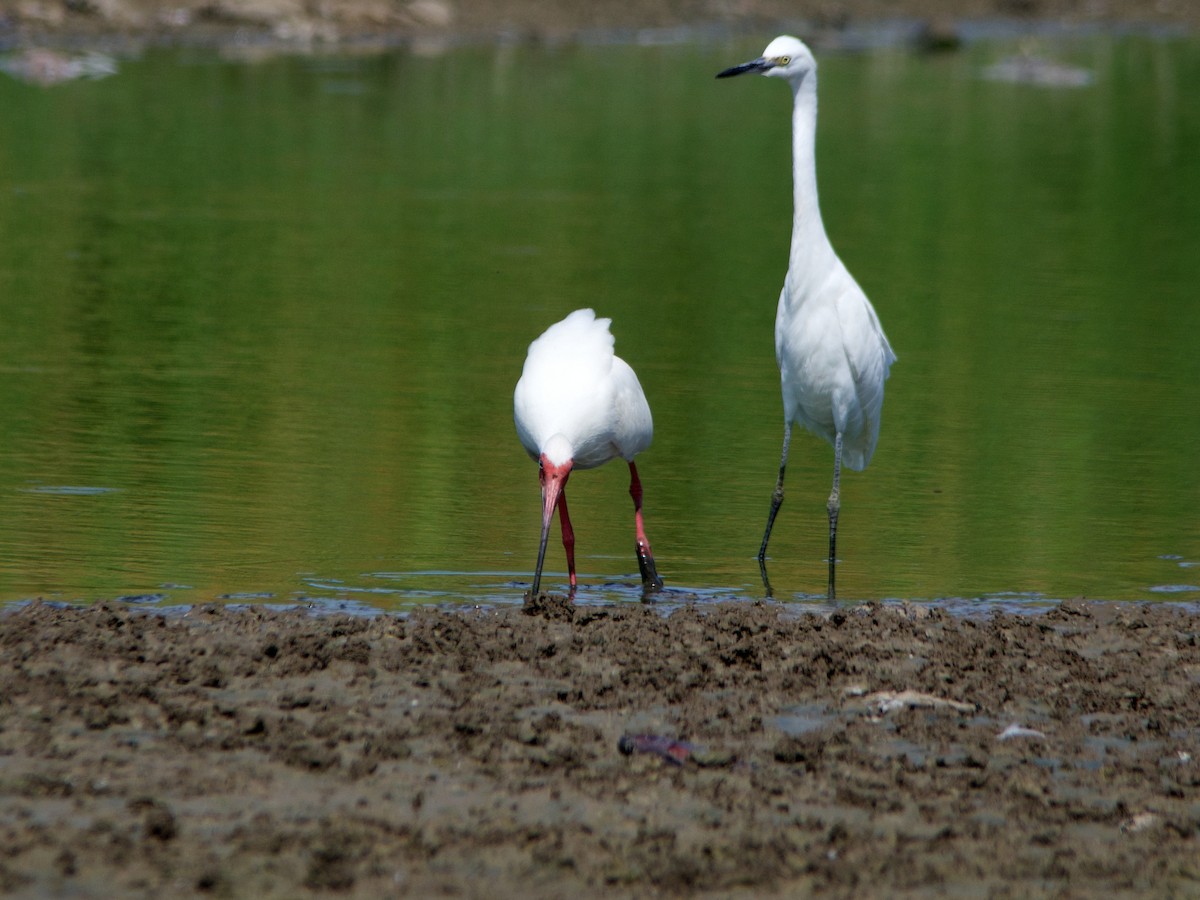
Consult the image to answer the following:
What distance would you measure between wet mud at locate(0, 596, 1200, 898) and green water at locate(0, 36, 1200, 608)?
127 centimetres

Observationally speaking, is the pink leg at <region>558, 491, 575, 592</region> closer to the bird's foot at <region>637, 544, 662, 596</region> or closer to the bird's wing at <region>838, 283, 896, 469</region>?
the bird's foot at <region>637, 544, 662, 596</region>

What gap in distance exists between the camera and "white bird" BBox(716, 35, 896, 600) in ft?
29.9

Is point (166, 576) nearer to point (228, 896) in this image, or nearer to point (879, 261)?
point (228, 896)

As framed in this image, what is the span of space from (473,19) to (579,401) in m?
34.8

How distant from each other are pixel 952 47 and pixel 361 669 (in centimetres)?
3907

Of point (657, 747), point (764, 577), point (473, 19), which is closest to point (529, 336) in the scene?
point (764, 577)

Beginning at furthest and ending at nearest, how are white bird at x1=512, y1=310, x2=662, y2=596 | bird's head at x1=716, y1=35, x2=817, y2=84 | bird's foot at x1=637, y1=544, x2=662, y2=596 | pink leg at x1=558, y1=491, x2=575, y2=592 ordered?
bird's head at x1=716, y1=35, x2=817, y2=84 → pink leg at x1=558, y1=491, x2=575, y2=592 → bird's foot at x1=637, y1=544, x2=662, y2=596 → white bird at x1=512, y1=310, x2=662, y2=596

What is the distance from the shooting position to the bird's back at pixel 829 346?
29.9 feet

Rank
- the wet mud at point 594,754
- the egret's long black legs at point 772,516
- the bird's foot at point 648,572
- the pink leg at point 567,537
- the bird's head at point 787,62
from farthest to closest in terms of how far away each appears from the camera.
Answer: the bird's head at point 787,62, the egret's long black legs at point 772,516, the pink leg at point 567,537, the bird's foot at point 648,572, the wet mud at point 594,754

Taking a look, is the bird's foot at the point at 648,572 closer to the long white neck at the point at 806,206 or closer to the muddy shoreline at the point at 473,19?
the long white neck at the point at 806,206

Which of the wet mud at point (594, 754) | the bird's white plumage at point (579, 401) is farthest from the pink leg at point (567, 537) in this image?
the wet mud at point (594, 754)

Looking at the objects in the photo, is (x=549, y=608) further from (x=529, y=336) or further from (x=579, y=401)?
(x=529, y=336)

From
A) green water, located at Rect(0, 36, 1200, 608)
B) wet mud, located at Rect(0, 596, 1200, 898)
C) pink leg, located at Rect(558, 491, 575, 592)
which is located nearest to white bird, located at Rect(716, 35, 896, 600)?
green water, located at Rect(0, 36, 1200, 608)

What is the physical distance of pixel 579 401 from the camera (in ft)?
27.5
